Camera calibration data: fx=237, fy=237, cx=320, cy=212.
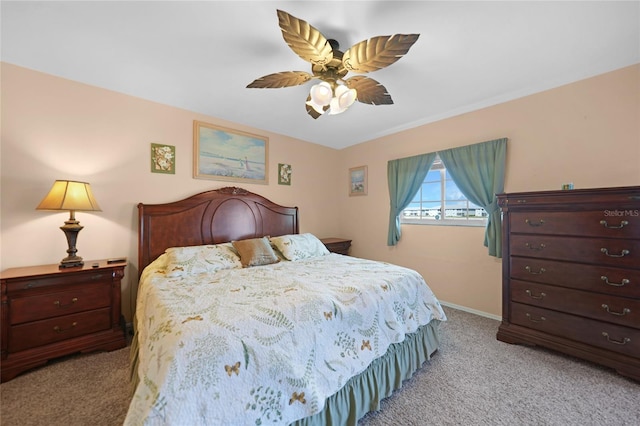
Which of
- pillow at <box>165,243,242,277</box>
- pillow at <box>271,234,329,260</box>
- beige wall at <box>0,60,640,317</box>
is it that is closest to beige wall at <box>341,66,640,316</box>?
beige wall at <box>0,60,640,317</box>

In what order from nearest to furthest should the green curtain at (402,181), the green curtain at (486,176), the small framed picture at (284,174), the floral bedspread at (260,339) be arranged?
the floral bedspread at (260,339) < the green curtain at (486,176) < the green curtain at (402,181) < the small framed picture at (284,174)

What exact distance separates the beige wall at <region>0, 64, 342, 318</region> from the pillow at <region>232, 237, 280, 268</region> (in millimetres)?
1033

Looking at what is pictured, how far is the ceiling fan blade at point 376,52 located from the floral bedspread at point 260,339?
153cm

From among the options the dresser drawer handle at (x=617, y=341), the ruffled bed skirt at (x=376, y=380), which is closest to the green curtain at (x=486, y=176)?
the dresser drawer handle at (x=617, y=341)

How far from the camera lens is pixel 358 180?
4.19 metres

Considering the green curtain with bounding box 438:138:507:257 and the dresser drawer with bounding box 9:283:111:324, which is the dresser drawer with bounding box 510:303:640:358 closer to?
the green curtain with bounding box 438:138:507:257

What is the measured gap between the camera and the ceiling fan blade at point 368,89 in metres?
1.83

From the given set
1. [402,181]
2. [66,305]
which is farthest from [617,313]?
[66,305]

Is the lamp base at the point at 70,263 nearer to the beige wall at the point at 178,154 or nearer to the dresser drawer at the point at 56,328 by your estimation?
the beige wall at the point at 178,154

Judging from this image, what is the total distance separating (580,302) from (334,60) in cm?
267

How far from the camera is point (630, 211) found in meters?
1.72

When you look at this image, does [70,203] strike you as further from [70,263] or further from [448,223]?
[448,223]

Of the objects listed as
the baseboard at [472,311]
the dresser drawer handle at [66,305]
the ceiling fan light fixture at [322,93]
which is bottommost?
the baseboard at [472,311]

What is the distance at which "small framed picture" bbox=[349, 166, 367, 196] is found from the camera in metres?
4.07
